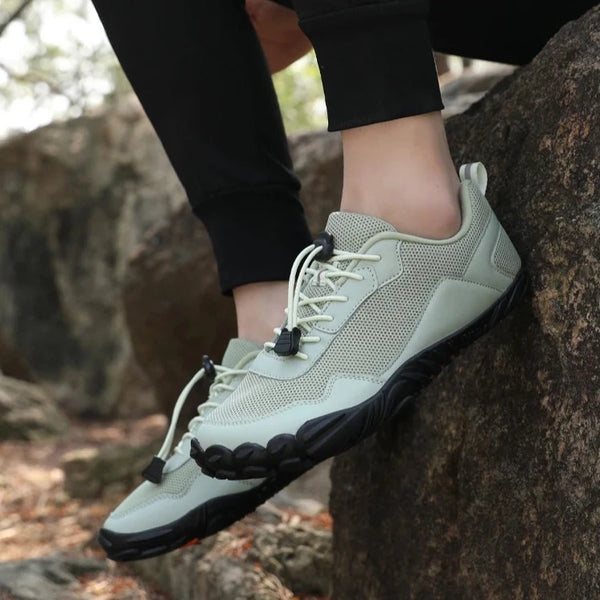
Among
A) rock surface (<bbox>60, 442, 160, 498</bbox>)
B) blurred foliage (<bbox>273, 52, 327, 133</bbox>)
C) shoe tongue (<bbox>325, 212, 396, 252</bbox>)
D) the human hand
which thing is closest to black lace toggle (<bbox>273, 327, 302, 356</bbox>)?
shoe tongue (<bbox>325, 212, 396, 252</bbox>)

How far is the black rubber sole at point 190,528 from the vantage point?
1.15 meters

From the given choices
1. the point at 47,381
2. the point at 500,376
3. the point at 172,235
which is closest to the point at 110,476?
the point at 172,235

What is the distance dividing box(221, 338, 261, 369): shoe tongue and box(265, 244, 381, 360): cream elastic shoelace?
176mm

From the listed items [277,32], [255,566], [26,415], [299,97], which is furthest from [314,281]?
[299,97]

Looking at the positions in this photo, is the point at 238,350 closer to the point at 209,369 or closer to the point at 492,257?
the point at 209,369

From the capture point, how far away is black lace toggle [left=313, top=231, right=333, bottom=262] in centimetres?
104

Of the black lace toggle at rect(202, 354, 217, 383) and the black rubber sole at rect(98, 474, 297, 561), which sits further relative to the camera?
the black lace toggle at rect(202, 354, 217, 383)

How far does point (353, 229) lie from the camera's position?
1.03 m

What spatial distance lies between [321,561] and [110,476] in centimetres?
166

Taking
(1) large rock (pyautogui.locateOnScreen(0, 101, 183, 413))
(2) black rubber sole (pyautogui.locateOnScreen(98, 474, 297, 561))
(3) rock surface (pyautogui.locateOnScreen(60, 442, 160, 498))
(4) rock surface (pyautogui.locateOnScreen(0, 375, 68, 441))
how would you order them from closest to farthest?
(2) black rubber sole (pyautogui.locateOnScreen(98, 474, 297, 561)) < (3) rock surface (pyautogui.locateOnScreen(60, 442, 160, 498)) < (4) rock surface (pyautogui.locateOnScreen(0, 375, 68, 441)) < (1) large rock (pyautogui.locateOnScreen(0, 101, 183, 413))

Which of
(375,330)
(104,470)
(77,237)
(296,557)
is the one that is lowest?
(77,237)

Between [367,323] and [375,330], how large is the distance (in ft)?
0.04

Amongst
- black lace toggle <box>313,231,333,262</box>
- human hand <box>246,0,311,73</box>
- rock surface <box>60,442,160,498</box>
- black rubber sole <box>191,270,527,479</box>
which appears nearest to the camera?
black rubber sole <box>191,270,527,479</box>

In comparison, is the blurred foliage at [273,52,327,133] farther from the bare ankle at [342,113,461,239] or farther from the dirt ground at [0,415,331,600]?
the bare ankle at [342,113,461,239]
